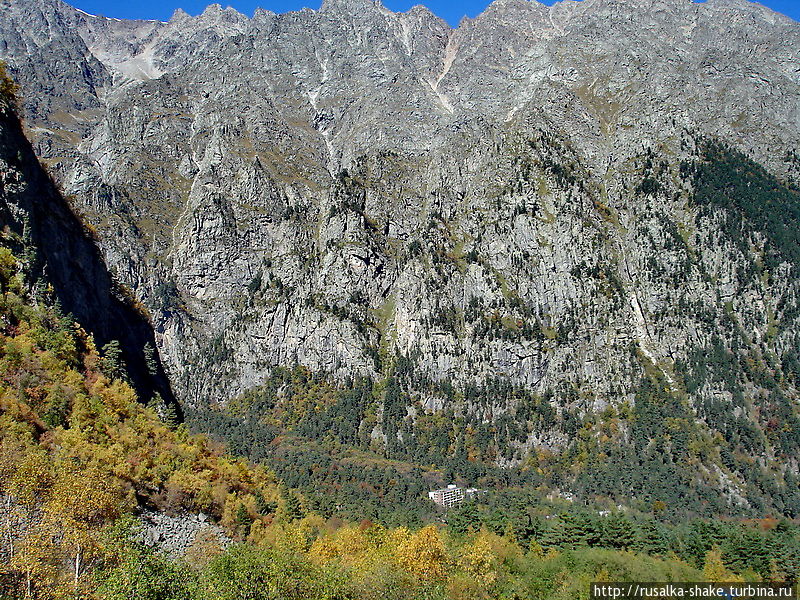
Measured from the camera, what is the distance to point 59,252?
69500mm

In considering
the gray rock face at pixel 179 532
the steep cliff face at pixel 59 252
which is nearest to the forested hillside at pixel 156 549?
the gray rock face at pixel 179 532

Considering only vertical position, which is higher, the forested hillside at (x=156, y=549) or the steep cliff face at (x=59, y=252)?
the steep cliff face at (x=59, y=252)

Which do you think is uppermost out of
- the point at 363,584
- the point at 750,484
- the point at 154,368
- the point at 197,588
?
the point at 154,368

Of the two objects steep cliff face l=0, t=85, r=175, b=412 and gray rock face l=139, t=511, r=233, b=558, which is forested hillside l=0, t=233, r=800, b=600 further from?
steep cliff face l=0, t=85, r=175, b=412

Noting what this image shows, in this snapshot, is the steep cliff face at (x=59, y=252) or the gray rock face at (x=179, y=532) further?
the steep cliff face at (x=59, y=252)

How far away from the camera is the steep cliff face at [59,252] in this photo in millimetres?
61500

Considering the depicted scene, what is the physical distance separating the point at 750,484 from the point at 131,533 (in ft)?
546

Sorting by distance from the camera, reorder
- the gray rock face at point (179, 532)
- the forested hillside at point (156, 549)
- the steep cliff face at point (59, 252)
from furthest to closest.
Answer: the steep cliff face at point (59, 252) → the gray rock face at point (179, 532) → the forested hillside at point (156, 549)

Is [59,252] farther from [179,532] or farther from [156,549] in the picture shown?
[156,549]

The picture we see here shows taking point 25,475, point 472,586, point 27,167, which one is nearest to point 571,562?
point 472,586

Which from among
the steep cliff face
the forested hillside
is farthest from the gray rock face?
the steep cliff face

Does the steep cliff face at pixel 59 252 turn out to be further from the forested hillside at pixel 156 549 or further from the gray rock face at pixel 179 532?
the gray rock face at pixel 179 532

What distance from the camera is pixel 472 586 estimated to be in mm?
55844

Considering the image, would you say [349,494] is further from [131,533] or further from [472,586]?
[131,533]
